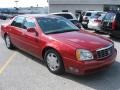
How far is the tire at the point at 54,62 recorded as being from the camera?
6074 millimetres

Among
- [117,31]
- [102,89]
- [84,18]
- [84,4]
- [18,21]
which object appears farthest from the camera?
[84,4]

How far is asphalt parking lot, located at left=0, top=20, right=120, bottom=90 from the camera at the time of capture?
548 cm

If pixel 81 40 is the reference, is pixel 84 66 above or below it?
below

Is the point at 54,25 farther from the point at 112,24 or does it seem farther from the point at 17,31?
the point at 112,24

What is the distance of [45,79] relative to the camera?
5.98m

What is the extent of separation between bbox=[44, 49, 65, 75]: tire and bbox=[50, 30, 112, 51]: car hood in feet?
1.34

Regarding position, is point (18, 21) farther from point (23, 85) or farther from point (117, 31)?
point (117, 31)

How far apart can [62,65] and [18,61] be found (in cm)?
227

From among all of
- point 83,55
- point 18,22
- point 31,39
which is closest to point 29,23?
point 31,39

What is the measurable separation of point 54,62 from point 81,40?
0.93 metres

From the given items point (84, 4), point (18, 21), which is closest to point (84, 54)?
point (18, 21)

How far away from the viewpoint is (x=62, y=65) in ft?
19.7

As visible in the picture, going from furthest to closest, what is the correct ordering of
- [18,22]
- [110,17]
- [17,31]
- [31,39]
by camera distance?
1. [110,17]
2. [18,22]
3. [17,31]
4. [31,39]

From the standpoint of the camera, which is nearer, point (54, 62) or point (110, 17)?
point (54, 62)
